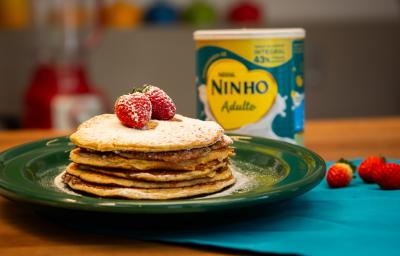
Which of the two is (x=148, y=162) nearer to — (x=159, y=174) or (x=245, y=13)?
(x=159, y=174)

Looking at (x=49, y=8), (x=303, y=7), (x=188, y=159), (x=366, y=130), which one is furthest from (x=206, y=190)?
(x=303, y=7)

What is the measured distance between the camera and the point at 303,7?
3367mm

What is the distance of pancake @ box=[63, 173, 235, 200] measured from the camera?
73cm

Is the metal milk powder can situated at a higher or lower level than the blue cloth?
higher

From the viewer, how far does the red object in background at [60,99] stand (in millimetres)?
2455

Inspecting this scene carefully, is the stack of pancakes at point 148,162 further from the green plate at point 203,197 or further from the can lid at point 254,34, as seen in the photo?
the can lid at point 254,34

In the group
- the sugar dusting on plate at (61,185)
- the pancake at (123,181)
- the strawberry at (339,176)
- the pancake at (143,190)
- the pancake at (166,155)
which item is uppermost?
the pancake at (166,155)

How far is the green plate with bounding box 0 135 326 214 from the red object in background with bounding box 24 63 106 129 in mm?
1460

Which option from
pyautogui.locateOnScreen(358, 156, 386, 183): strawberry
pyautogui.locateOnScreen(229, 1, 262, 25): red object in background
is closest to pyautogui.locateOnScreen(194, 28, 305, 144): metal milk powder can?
pyautogui.locateOnScreen(358, 156, 386, 183): strawberry

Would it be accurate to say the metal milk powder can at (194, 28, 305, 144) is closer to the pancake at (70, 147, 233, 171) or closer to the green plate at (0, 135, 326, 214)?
the green plate at (0, 135, 326, 214)

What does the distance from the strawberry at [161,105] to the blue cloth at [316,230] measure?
18cm

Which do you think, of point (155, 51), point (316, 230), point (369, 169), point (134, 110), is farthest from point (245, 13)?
point (316, 230)

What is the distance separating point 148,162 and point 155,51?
2.35 m

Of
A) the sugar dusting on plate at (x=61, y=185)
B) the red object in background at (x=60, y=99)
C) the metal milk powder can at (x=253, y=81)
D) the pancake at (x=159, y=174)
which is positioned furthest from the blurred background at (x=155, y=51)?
the pancake at (x=159, y=174)
